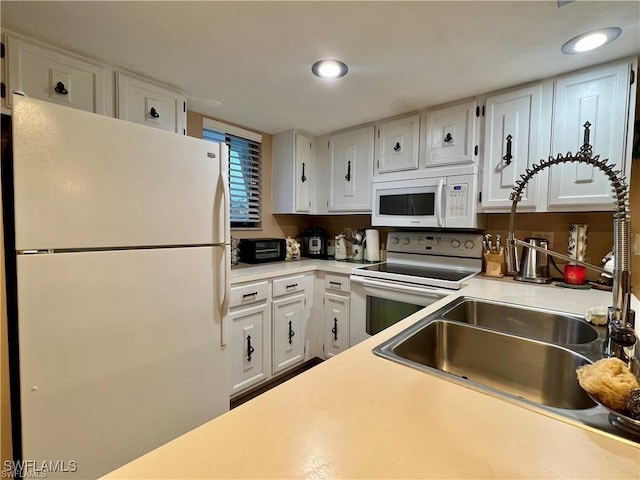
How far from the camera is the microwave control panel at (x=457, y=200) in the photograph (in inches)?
79.6

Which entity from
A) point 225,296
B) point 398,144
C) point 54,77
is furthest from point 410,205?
point 54,77

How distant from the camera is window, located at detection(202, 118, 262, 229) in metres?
2.60

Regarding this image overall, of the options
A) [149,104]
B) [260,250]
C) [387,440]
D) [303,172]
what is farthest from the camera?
[303,172]

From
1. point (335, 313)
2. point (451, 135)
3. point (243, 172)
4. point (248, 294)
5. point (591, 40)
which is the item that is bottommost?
point (335, 313)

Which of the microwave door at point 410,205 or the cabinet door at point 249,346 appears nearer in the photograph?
Answer: the cabinet door at point 249,346

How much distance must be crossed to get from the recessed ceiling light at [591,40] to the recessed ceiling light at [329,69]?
1.08 m

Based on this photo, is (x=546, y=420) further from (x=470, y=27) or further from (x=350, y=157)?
(x=350, y=157)

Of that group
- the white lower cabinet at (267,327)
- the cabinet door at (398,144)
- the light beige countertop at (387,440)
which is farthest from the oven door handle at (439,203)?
the light beige countertop at (387,440)

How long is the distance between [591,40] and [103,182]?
2238 millimetres

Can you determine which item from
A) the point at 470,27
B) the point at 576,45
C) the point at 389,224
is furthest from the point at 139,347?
the point at 576,45

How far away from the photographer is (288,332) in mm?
2342

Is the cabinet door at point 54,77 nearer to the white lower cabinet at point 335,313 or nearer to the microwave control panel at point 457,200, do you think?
the white lower cabinet at point 335,313

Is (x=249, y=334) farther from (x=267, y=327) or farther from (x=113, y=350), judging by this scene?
(x=113, y=350)

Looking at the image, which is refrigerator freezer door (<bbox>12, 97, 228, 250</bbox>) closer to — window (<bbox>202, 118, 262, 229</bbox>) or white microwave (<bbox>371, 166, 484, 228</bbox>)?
window (<bbox>202, 118, 262, 229</bbox>)
